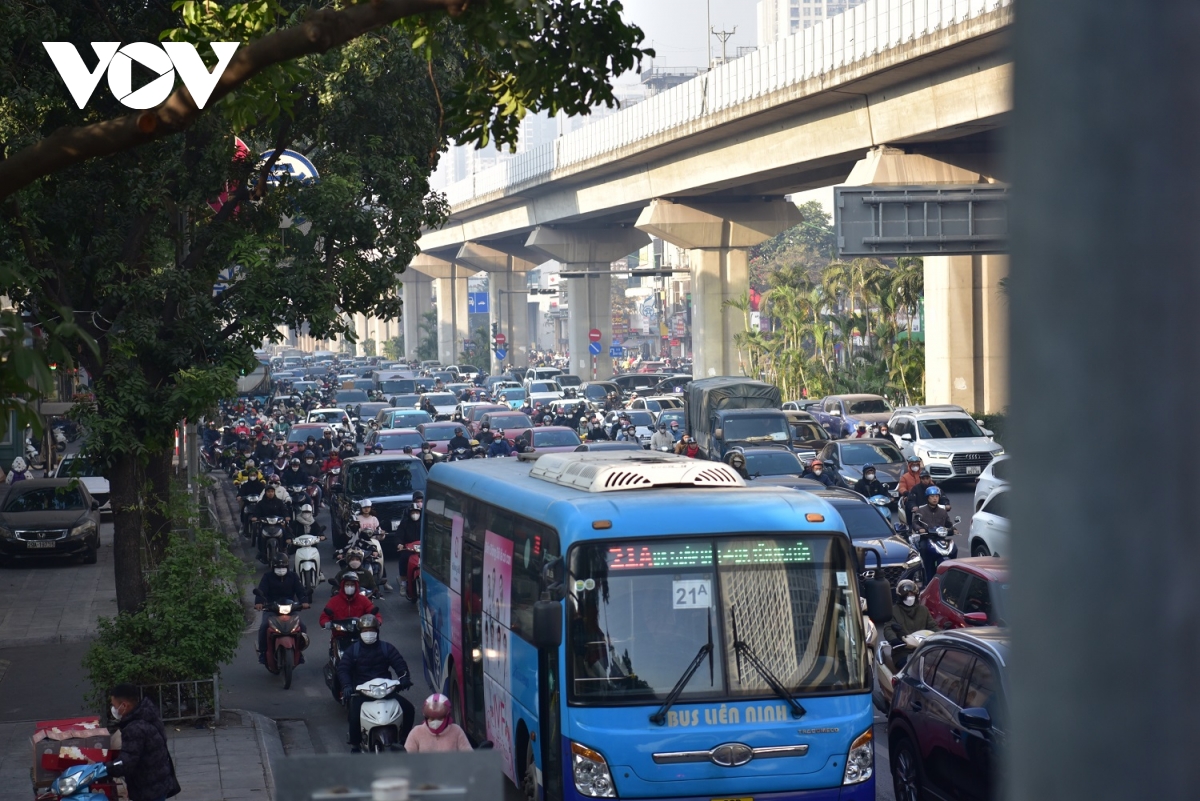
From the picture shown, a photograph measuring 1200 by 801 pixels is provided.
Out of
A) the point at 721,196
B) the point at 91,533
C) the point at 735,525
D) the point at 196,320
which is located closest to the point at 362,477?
the point at 91,533

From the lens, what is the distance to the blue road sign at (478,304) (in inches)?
4304

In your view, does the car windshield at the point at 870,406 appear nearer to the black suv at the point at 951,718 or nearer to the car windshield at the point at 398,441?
the car windshield at the point at 398,441

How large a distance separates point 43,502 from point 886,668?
769 inches

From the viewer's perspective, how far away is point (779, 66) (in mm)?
39031

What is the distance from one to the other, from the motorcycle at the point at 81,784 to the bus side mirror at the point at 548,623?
3.09 meters

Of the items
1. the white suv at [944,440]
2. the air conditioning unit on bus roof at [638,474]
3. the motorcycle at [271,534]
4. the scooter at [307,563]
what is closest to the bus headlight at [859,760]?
the air conditioning unit on bus roof at [638,474]

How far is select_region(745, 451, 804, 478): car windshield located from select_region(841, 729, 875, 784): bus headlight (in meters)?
16.7

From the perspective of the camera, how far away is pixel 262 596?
17047 millimetres

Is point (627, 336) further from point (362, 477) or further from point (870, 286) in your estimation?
point (362, 477)

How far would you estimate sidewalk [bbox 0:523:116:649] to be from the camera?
781 inches

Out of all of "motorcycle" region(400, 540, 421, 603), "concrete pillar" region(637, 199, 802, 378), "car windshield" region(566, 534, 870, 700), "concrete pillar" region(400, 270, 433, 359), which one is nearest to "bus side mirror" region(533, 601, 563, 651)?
"car windshield" region(566, 534, 870, 700)

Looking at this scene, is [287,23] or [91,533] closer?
[287,23]

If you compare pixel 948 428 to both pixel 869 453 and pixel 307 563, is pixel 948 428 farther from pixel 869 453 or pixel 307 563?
pixel 307 563

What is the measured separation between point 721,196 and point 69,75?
142 feet
